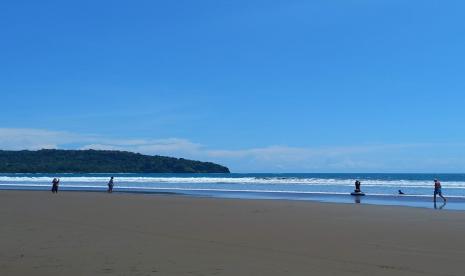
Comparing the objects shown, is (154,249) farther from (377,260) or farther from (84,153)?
(84,153)

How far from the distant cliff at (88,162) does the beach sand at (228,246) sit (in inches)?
5712

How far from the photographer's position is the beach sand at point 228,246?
8.41m

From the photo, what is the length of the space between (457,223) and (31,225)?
12473mm

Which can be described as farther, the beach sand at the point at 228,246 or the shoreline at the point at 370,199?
the shoreline at the point at 370,199

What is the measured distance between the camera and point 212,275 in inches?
308

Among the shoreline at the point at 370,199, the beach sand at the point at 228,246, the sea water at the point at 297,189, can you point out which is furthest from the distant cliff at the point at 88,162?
the beach sand at the point at 228,246

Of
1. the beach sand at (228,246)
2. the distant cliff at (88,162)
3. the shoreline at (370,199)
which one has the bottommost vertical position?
the beach sand at (228,246)

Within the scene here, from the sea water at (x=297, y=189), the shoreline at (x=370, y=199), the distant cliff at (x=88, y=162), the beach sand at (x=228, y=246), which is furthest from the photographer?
the distant cliff at (x=88, y=162)

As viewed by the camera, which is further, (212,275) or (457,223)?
(457,223)

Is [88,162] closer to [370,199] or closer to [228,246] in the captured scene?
[370,199]

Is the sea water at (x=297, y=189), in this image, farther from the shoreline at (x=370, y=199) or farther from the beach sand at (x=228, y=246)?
the beach sand at (x=228, y=246)

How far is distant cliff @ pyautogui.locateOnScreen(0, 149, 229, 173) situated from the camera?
15450cm

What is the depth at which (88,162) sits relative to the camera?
16125 centimetres

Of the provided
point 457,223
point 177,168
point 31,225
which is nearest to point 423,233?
point 457,223
